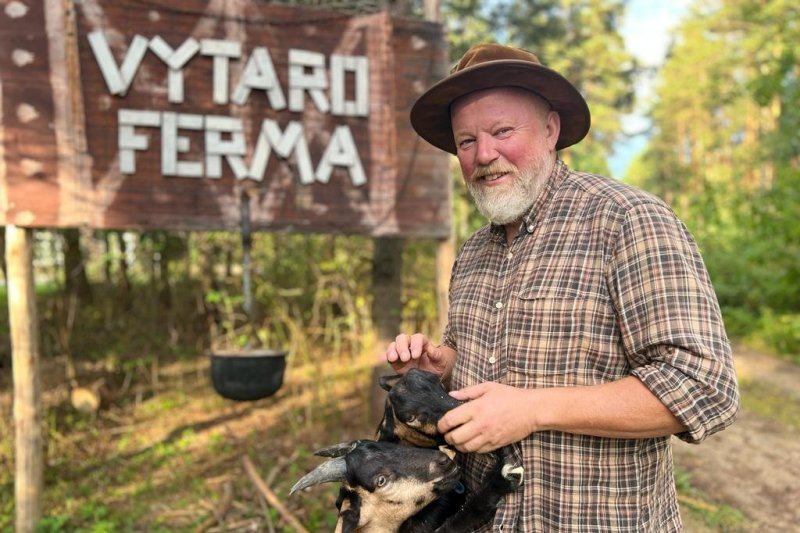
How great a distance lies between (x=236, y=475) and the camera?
19.2ft

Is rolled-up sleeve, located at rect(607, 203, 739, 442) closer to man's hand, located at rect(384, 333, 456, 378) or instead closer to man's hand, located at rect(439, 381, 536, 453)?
man's hand, located at rect(439, 381, 536, 453)

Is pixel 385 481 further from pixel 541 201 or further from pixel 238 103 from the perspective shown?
pixel 238 103

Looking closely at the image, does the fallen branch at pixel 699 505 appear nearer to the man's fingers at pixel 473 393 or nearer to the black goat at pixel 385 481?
the black goat at pixel 385 481

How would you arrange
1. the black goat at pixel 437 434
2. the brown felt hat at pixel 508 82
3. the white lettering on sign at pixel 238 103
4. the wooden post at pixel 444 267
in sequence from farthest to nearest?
the wooden post at pixel 444 267
the white lettering on sign at pixel 238 103
the brown felt hat at pixel 508 82
the black goat at pixel 437 434

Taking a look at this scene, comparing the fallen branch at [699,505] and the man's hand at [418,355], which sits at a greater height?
the man's hand at [418,355]

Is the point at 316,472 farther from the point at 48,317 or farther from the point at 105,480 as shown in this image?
the point at 48,317

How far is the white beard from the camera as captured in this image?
6.38ft

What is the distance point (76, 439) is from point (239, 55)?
472cm

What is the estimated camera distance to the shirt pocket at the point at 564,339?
1688mm

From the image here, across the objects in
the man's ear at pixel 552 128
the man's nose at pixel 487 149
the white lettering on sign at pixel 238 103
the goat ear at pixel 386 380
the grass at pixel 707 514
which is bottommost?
the grass at pixel 707 514

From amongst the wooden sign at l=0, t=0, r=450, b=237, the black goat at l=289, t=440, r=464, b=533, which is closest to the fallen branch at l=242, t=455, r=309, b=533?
the wooden sign at l=0, t=0, r=450, b=237

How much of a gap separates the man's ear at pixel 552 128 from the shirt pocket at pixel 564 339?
54 centimetres

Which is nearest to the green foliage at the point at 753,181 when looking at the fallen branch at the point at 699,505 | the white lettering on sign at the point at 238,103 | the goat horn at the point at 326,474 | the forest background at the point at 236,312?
the forest background at the point at 236,312

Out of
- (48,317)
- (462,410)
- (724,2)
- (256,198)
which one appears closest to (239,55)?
(256,198)
